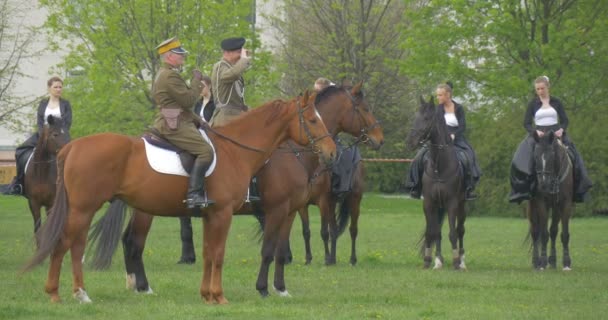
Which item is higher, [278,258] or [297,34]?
[297,34]

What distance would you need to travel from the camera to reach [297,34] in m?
48.0

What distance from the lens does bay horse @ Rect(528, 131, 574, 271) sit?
1858 centimetres

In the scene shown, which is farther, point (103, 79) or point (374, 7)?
point (374, 7)

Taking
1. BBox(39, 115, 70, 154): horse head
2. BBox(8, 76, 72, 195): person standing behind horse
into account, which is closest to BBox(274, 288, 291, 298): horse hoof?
BBox(39, 115, 70, 154): horse head

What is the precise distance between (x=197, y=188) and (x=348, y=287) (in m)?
3.46

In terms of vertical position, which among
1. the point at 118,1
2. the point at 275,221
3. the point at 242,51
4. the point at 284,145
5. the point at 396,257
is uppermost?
the point at 118,1

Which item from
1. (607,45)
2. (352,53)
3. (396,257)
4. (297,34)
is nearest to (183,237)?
(396,257)

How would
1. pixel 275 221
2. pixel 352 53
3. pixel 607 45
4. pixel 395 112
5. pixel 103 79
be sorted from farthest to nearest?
pixel 395 112, pixel 352 53, pixel 103 79, pixel 607 45, pixel 275 221

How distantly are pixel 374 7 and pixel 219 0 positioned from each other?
8.16m

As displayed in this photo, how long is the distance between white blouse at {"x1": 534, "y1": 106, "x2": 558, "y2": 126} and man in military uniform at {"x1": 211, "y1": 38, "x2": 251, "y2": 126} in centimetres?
627

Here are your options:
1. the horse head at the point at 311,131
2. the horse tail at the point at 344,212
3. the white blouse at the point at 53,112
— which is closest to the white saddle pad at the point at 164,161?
the horse head at the point at 311,131

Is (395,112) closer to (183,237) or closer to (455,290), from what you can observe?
(183,237)

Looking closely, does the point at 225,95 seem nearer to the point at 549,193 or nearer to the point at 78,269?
the point at 78,269

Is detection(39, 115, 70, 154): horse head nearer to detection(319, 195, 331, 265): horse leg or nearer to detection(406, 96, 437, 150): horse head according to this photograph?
detection(319, 195, 331, 265): horse leg
